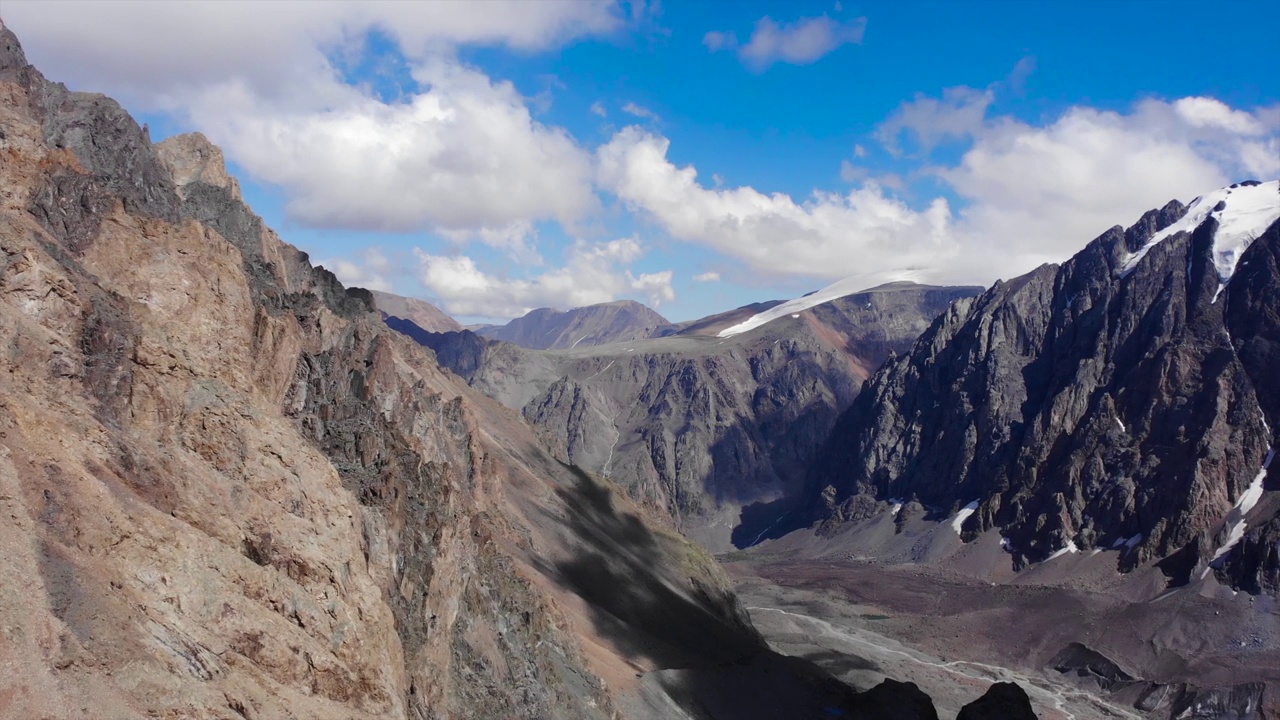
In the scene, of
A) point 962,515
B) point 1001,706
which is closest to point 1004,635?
point 962,515

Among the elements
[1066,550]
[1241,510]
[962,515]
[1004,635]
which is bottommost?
[1004,635]

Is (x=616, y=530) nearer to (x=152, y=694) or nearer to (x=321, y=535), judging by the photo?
(x=321, y=535)

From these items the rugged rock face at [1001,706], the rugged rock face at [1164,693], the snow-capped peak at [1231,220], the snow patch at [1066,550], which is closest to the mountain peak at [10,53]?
the rugged rock face at [1001,706]

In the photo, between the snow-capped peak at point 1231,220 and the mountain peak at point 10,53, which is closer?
the mountain peak at point 10,53

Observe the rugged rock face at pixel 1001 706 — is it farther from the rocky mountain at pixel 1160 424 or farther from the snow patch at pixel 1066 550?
the snow patch at pixel 1066 550

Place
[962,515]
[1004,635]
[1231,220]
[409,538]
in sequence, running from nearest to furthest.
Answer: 1. [409,538]
2. [1004,635]
3. [1231,220]
4. [962,515]

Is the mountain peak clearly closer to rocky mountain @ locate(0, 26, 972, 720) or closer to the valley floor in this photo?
rocky mountain @ locate(0, 26, 972, 720)

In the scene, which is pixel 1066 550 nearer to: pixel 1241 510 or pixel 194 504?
pixel 1241 510
